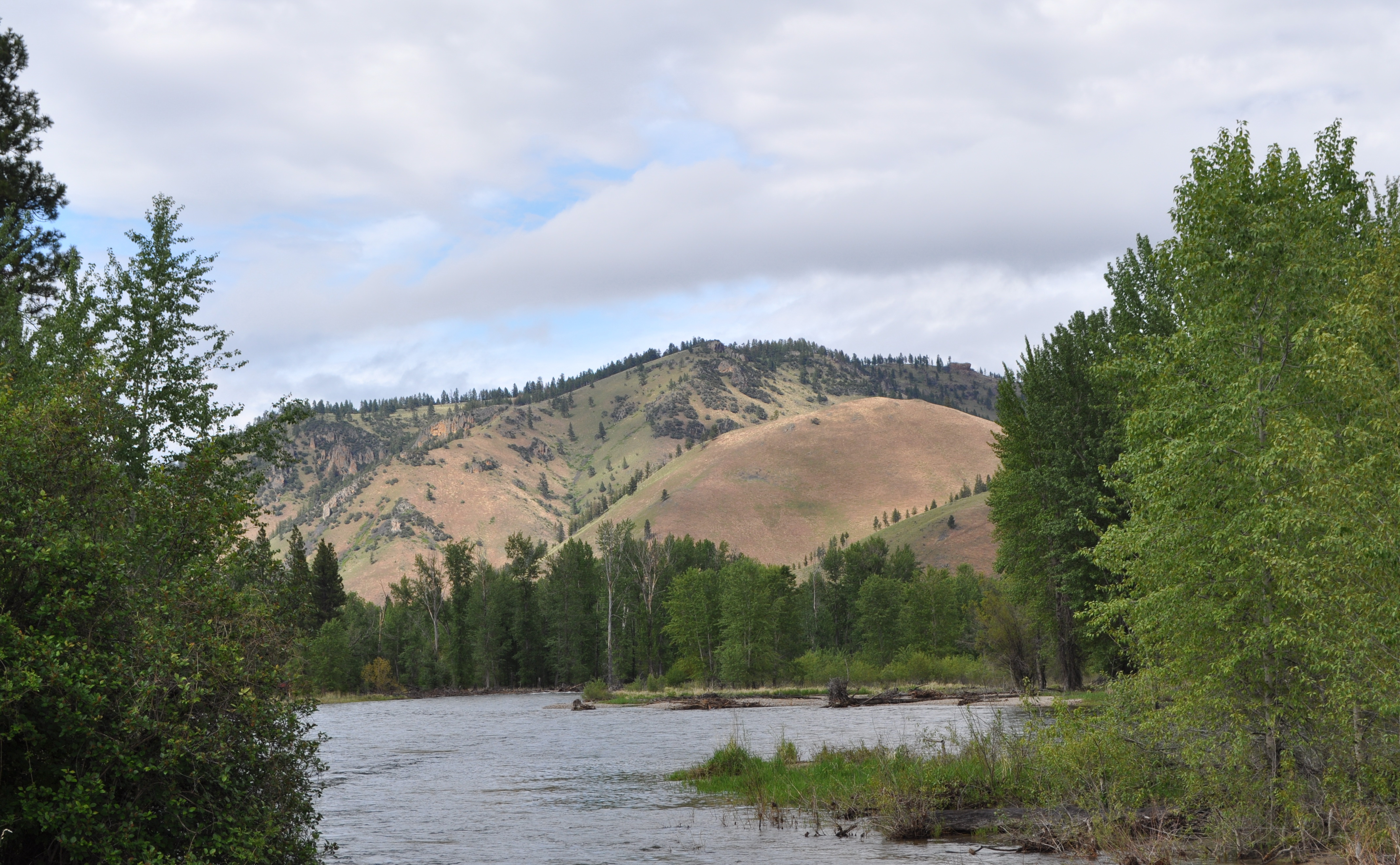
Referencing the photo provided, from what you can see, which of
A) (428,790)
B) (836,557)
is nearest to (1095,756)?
(428,790)

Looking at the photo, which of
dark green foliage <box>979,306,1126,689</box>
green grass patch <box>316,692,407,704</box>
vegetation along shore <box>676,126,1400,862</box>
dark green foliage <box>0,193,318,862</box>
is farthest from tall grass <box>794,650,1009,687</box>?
dark green foliage <box>0,193,318,862</box>

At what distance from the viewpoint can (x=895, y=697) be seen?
78.3 m

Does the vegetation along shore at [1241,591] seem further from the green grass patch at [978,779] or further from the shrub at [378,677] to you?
the shrub at [378,677]

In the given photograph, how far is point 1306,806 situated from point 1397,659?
459 centimetres

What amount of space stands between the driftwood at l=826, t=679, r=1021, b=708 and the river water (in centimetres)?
503

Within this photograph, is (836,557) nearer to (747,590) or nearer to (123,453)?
(747,590)

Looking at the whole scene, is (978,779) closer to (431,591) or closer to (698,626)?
(698,626)

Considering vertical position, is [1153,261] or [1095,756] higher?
[1153,261]

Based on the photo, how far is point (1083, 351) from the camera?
4956cm

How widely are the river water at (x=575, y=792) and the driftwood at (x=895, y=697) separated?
5029 millimetres

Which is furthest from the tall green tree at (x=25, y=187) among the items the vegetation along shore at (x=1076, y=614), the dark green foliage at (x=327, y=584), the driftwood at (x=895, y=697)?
the dark green foliage at (x=327, y=584)

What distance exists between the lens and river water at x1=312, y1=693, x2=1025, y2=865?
21.9 metres

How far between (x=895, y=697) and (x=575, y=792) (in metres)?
50.3

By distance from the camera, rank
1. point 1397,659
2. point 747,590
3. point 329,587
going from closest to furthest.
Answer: point 1397,659
point 747,590
point 329,587
